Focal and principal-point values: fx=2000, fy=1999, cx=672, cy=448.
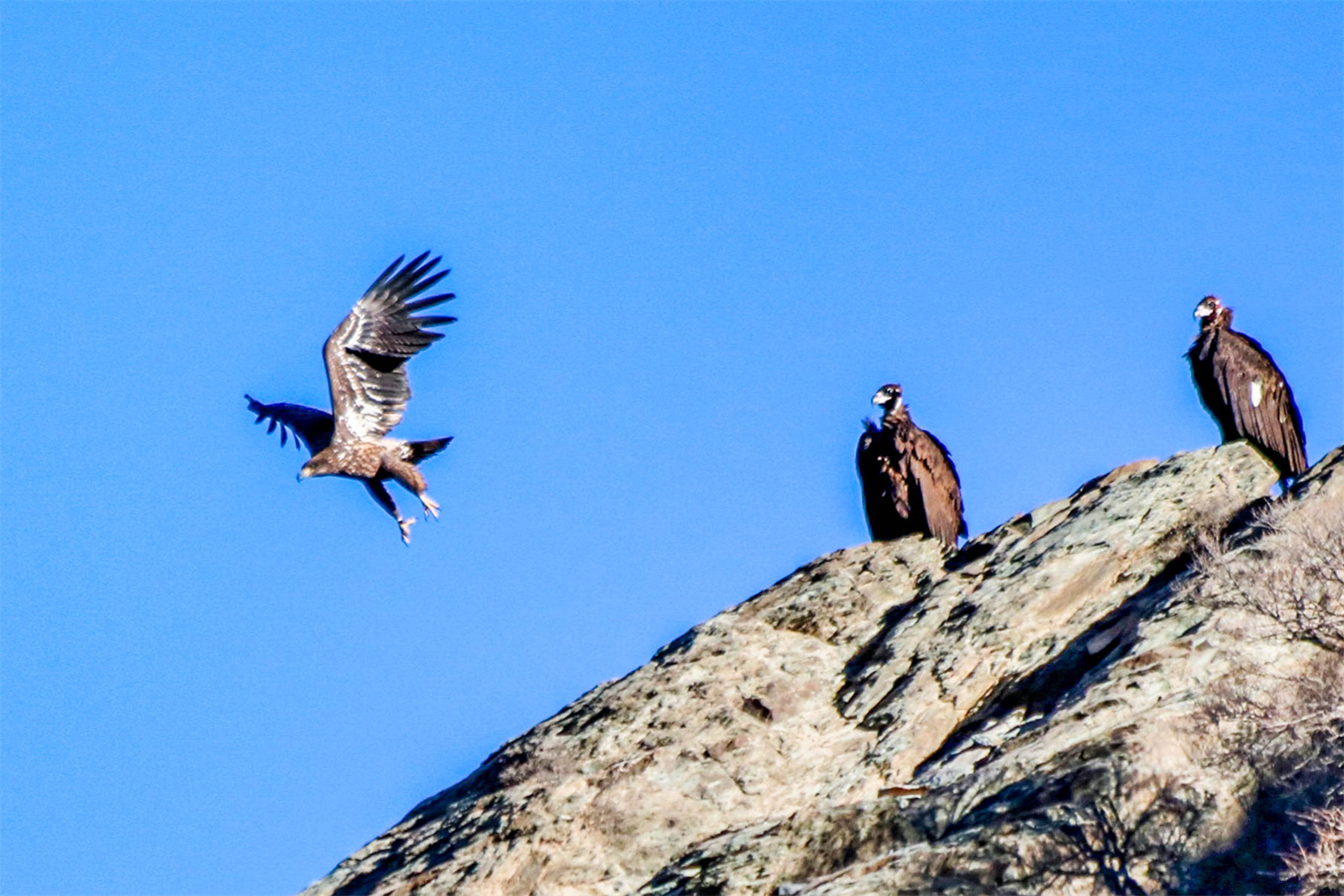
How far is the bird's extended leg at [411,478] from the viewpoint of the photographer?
21297 millimetres

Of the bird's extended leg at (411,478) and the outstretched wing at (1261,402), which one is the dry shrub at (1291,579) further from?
the bird's extended leg at (411,478)

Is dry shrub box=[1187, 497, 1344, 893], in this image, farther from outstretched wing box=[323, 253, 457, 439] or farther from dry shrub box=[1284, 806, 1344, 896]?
outstretched wing box=[323, 253, 457, 439]

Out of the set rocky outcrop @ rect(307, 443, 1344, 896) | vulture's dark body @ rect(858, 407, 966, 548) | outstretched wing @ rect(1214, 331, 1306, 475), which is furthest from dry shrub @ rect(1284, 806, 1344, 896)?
vulture's dark body @ rect(858, 407, 966, 548)

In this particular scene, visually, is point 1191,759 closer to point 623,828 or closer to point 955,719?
point 955,719

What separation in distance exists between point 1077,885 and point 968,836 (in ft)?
2.58

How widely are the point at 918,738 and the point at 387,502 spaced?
8989mm

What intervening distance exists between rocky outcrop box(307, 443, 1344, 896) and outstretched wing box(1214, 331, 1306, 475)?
713 millimetres

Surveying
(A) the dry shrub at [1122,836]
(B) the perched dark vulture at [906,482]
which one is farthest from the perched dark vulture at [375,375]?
(A) the dry shrub at [1122,836]

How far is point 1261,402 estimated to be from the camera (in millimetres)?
18359

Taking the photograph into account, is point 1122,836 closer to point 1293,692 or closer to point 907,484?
point 1293,692

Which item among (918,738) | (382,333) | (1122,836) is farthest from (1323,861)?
(382,333)

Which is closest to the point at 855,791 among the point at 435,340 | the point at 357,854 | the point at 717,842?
the point at 717,842

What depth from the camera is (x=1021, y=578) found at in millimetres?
16141

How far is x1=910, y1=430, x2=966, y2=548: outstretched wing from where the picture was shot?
743 inches
